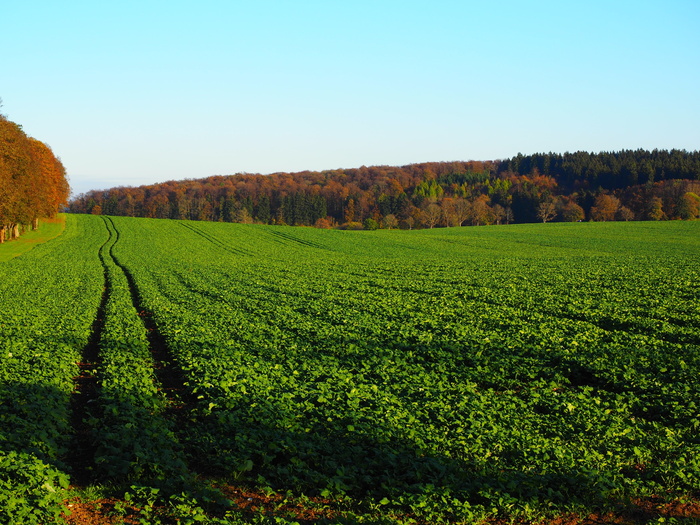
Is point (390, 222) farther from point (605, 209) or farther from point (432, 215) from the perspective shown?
point (605, 209)

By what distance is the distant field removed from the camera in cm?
5761

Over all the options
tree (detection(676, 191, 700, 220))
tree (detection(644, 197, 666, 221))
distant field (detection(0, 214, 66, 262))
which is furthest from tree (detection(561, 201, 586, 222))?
distant field (detection(0, 214, 66, 262))

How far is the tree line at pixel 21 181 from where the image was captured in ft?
169

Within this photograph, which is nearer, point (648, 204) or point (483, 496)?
point (483, 496)

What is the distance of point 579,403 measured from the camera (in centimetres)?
1154

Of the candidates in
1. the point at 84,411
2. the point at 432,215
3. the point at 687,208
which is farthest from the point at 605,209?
the point at 84,411

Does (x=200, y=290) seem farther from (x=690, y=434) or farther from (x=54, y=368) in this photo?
(x=690, y=434)

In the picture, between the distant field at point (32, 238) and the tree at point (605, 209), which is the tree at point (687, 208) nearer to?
the tree at point (605, 209)

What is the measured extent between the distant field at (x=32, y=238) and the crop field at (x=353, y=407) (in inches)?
1400

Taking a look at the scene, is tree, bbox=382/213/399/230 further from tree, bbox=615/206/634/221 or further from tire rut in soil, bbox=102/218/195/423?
tire rut in soil, bbox=102/218/195/423

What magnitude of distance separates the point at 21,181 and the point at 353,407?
5933cm

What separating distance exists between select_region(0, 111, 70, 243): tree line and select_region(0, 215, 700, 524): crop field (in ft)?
98.9

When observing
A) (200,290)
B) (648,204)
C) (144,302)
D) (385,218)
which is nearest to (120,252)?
(200,290)

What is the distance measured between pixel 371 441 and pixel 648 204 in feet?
421
